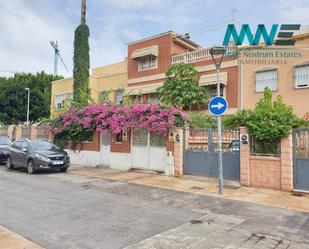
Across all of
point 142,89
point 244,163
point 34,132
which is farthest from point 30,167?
point 142,89

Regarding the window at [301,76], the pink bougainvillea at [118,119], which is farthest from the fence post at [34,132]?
the window at [301,76]

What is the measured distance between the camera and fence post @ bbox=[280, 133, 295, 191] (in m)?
9.63

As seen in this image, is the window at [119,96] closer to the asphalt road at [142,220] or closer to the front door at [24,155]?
the front door at [24,155]

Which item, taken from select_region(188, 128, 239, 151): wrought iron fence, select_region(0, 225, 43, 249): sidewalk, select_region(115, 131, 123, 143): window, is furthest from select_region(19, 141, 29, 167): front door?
select_region(0, 225, 43, 249): sidewalk

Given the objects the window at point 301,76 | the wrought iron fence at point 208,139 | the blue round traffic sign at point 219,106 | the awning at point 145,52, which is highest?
the awning at point 145,52

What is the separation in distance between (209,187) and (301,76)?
33.6ft

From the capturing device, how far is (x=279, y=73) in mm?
17562

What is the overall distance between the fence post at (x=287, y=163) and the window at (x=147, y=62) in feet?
51.0

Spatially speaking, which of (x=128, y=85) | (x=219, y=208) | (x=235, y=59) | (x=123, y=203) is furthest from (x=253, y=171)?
(x=128, y=85)

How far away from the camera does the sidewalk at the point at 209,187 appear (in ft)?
27.8

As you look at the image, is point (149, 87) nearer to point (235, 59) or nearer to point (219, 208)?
point (235, 59)

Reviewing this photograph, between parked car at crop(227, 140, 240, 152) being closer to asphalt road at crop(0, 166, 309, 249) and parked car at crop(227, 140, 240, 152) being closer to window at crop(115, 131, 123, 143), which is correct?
asphalt road at crop(0, 166, 309, 249)

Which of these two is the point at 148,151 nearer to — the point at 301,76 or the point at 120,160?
the point at 120,160

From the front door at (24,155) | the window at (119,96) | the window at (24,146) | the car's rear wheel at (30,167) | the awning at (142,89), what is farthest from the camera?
the window at (119,96)
